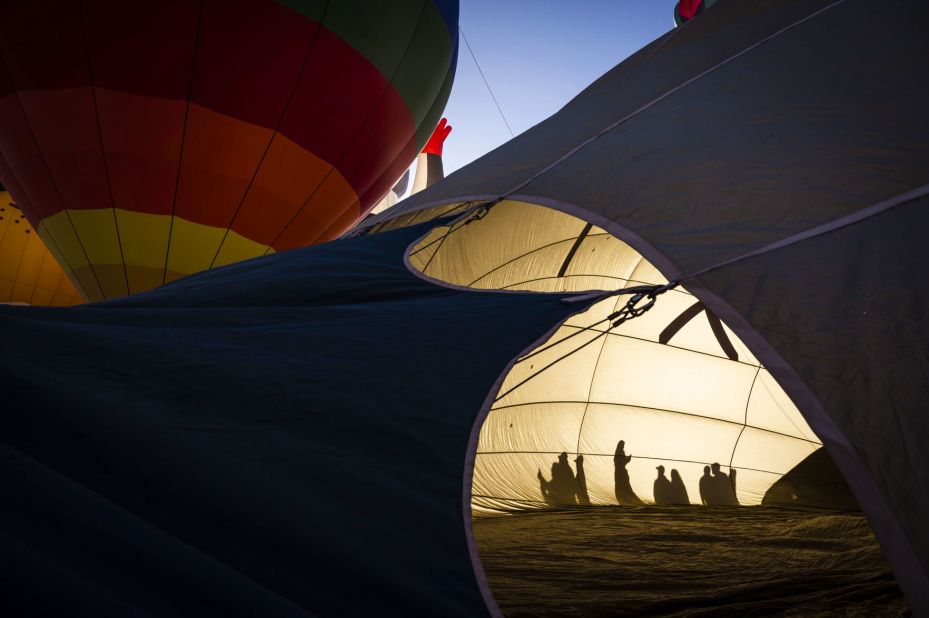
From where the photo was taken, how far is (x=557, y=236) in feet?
13.3

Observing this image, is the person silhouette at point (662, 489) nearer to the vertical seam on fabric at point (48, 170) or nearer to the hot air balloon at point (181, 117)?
the hot air balloon at point (181, 117)

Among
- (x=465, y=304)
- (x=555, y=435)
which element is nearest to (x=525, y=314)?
(x=465, y=304)

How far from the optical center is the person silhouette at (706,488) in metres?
3.94

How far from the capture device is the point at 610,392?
4176 millimetres

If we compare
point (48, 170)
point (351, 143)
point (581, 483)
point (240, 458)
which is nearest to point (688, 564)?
point (581, 483)

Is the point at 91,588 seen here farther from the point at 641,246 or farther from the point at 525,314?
the point at 641,246

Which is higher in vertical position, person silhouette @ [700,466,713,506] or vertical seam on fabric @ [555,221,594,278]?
vertical seam on fabric @ [555,221,594,278]

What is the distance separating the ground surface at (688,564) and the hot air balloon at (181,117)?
3.09m

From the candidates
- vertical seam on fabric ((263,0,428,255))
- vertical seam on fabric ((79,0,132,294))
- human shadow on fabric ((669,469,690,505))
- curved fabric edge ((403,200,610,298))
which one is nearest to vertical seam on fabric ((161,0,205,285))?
vertical seam on fabric ((79,0,132,294))

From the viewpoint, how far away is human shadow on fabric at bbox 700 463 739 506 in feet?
12.9

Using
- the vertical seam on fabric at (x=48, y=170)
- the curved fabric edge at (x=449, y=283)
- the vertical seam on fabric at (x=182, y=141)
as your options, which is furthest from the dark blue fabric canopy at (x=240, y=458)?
the vertical seam on fabric at (x=48, y=170)

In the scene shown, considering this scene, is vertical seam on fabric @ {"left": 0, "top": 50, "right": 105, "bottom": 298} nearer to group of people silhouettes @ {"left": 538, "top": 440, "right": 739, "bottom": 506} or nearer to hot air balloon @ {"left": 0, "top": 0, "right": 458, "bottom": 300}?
hot air balloon @ {"left": 0, "top": 0, "right": 458, "bottom": 300}

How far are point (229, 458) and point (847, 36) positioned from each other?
8.59 ft

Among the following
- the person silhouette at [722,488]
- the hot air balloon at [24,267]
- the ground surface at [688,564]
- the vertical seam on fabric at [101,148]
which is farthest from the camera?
the hot air balloon at [24,267]
